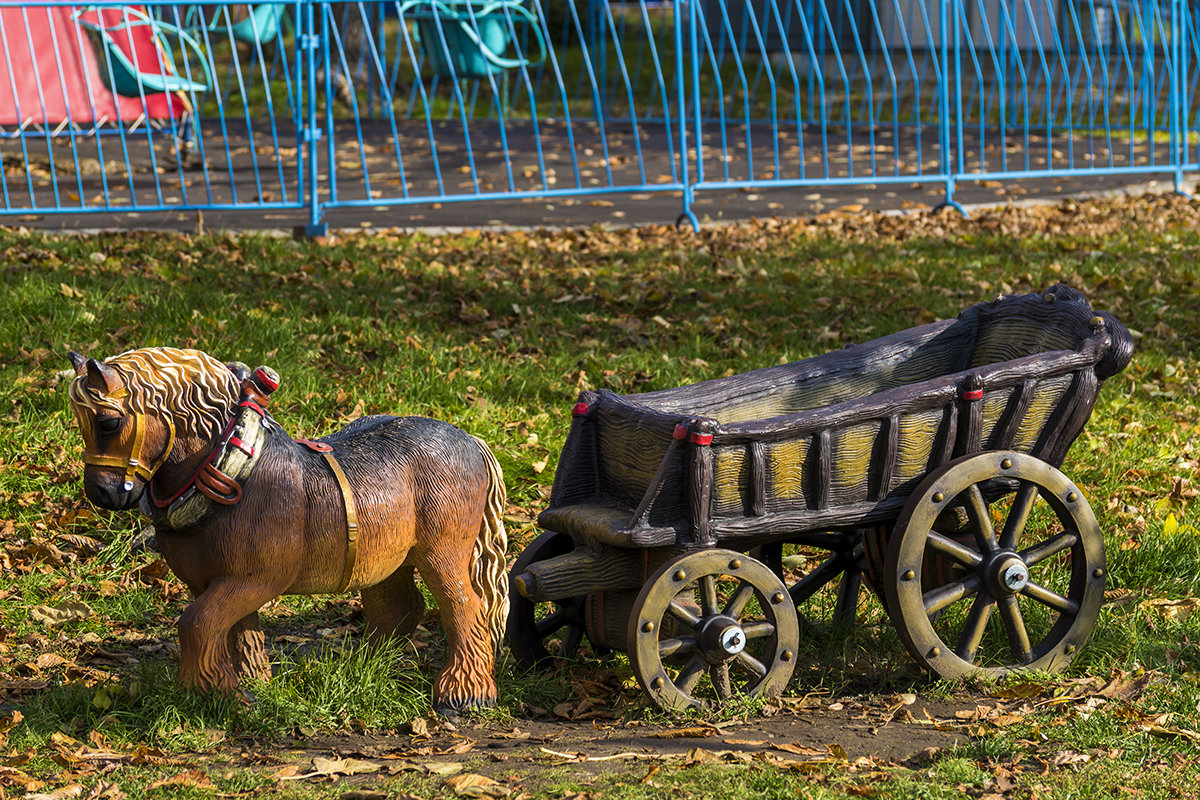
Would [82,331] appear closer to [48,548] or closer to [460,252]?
[48,548]

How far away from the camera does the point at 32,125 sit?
51.4ft

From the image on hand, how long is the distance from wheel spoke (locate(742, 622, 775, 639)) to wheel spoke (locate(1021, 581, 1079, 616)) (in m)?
0.81

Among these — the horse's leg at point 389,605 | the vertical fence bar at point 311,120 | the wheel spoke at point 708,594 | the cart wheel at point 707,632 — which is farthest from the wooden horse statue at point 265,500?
the vertical fence bar at point 311,120

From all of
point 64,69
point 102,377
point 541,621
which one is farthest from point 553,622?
point 64,69

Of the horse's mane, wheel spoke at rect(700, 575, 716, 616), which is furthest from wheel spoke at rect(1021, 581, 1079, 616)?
the horse's mane

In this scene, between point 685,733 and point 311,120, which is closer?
point 685,733

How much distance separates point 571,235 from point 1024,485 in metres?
6.71

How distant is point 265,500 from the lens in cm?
347

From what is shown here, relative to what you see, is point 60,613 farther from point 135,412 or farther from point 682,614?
point 682,614

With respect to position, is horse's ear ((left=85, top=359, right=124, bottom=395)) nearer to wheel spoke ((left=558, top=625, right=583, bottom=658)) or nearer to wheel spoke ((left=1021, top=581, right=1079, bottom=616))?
wheel spoke ((left=558, top=625, right=583, bottom=658))

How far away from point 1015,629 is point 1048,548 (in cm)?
27

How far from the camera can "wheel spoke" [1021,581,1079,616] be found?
13.1 feet

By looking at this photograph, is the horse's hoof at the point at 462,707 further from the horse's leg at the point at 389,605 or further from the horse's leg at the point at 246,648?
the horse's leg at the point at 246,648

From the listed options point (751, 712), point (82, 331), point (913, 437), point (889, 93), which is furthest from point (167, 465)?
point (889, 93)
